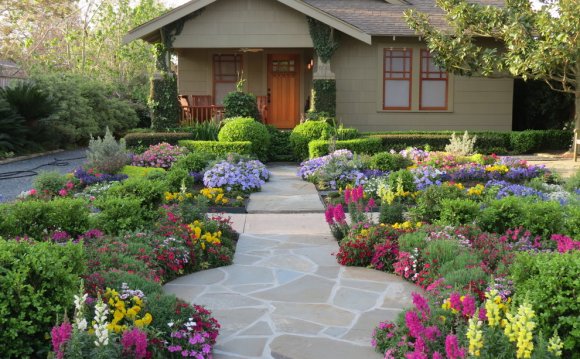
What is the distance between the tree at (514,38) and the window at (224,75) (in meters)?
5.71

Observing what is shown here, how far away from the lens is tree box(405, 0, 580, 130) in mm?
15133

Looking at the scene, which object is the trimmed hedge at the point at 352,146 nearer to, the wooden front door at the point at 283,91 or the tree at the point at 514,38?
the tree at the point at 514,38

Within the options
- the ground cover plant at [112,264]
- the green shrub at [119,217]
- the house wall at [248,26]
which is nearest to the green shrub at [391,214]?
the ground cover plant at [112,264]

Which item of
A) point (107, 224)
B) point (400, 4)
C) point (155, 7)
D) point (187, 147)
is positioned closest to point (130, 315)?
point (107, 224)

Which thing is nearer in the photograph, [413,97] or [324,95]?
[324,95]

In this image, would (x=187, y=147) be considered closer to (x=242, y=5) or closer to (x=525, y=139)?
(x=242, y=5)

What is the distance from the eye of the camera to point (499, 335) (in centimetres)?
377

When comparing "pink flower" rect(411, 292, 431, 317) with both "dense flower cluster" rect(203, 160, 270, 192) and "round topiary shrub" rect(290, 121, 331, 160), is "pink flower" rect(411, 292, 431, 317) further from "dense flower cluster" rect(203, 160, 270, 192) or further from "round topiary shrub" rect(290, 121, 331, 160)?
"round topiary shrub" rect(290, 121, 331, 160)

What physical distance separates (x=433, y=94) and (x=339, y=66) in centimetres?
298

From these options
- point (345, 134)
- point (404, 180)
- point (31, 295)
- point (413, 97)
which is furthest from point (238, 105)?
point (31, 295)

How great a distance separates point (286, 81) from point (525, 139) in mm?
7498

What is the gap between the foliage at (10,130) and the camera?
16219mm

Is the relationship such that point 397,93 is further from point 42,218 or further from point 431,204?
point 42,218

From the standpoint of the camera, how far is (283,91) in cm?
2092
